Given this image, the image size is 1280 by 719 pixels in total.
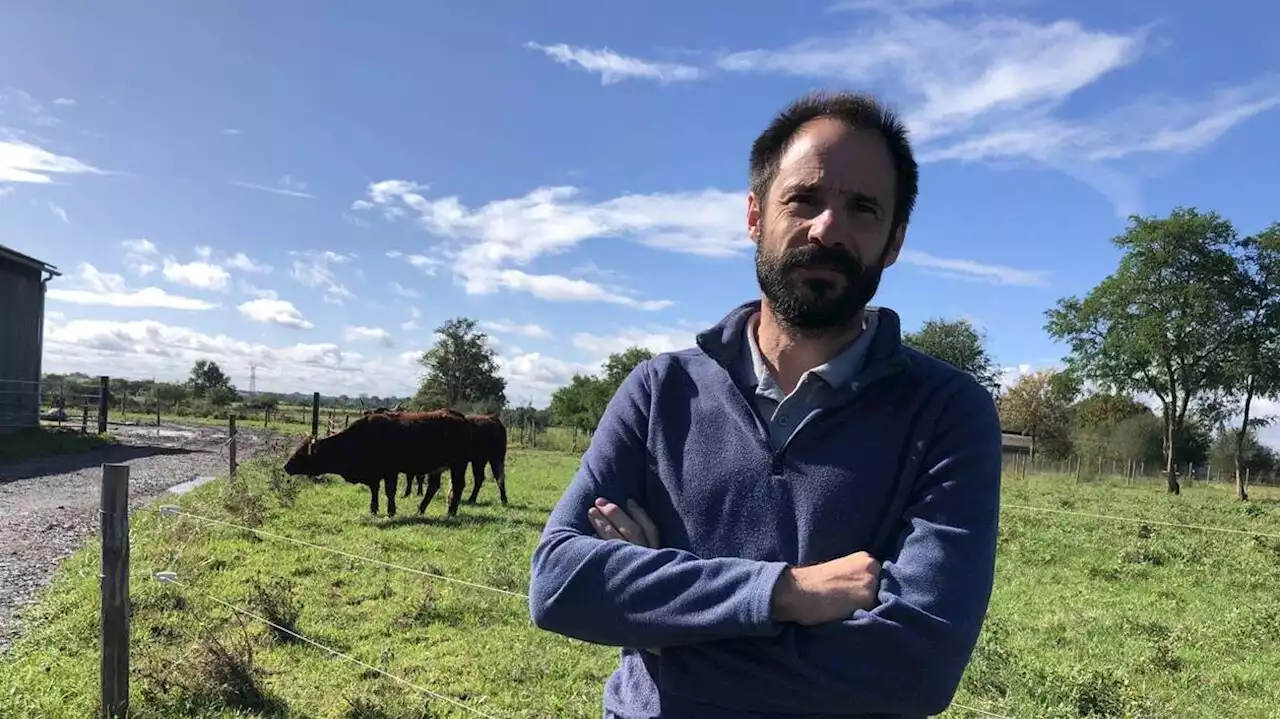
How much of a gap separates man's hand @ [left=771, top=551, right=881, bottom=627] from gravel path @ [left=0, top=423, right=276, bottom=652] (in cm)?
631

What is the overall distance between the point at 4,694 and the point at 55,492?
10.5 meters

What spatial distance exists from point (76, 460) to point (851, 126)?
862 inches

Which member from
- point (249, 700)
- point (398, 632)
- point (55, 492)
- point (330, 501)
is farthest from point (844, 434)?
point (55, 492)

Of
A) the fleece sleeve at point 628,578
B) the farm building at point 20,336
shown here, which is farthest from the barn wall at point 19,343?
the fleece sleeve at point 628,578

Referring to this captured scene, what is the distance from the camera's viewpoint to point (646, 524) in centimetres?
192

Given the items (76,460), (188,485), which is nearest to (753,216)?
(188,485)

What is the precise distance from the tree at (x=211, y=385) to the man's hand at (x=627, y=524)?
209 feet

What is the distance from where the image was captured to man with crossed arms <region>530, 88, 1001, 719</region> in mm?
1667

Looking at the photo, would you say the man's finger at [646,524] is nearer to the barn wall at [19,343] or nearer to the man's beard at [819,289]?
the man's beard at [819,289]

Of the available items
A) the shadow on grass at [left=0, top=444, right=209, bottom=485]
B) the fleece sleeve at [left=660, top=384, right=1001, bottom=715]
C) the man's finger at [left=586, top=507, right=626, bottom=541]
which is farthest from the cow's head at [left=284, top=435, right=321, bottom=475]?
the fleece sleeve at [left=660, top=384, right=1001, bottom=715]

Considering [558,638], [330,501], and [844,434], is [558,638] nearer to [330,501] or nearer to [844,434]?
[844,434]

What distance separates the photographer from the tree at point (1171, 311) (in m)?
29.2

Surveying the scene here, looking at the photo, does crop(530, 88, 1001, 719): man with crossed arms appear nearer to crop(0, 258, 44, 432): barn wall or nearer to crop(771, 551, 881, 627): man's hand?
crop(771, 551, 881, 627): man's hand

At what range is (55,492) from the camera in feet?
45.0
